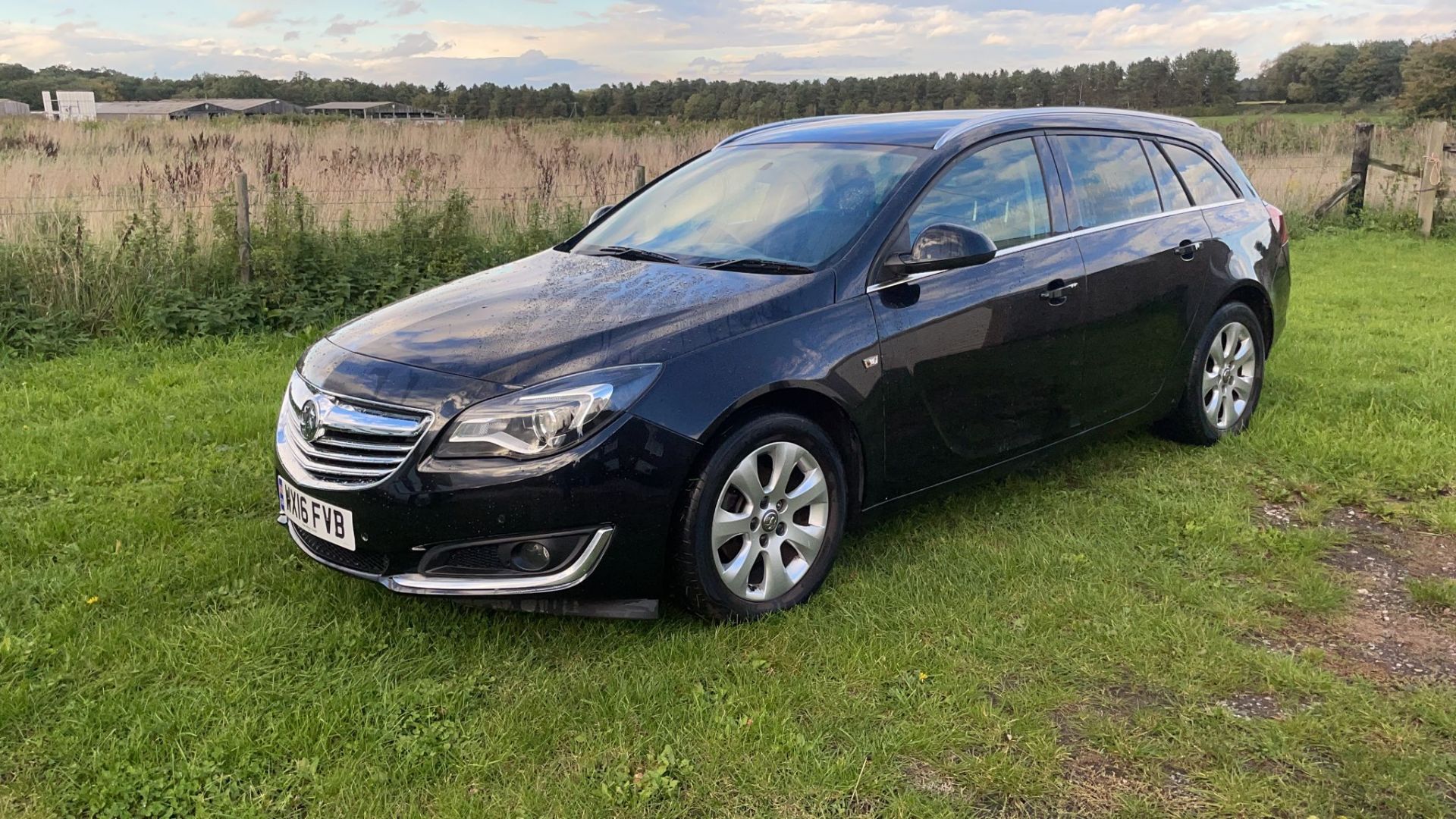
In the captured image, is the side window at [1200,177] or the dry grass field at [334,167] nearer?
the side window at [1200,177]

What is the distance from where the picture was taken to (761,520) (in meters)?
3.21

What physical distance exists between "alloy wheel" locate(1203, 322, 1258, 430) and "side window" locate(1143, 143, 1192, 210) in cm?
68

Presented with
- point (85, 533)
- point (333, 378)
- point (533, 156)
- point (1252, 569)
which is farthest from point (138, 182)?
point (1252, 569)

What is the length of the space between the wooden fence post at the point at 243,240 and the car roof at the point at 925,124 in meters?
4.52

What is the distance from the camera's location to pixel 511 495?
2805mm

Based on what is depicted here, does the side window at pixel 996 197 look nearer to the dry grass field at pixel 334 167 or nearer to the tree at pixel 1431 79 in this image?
the dry grass field at pixel 334 167

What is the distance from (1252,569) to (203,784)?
3.41m

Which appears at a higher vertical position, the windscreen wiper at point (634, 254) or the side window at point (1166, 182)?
the side window at point (1166, 182)

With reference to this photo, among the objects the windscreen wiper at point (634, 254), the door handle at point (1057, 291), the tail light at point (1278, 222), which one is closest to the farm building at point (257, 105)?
the windscreen wiper at point (634, 254)

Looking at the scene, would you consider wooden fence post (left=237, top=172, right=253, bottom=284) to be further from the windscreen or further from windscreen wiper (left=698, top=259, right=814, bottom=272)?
windscreen wiper (left=698, top=259, right=814, bottom=272)

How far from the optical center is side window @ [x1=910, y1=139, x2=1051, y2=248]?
3744 millimetres

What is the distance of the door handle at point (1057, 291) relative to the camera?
3.95m

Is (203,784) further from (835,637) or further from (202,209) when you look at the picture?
(202,209)

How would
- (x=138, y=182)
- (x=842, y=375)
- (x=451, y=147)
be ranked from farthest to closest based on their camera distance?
1. (x=451, y=147)
2. (x=138, y=182)
3. (x=842, y=375)
